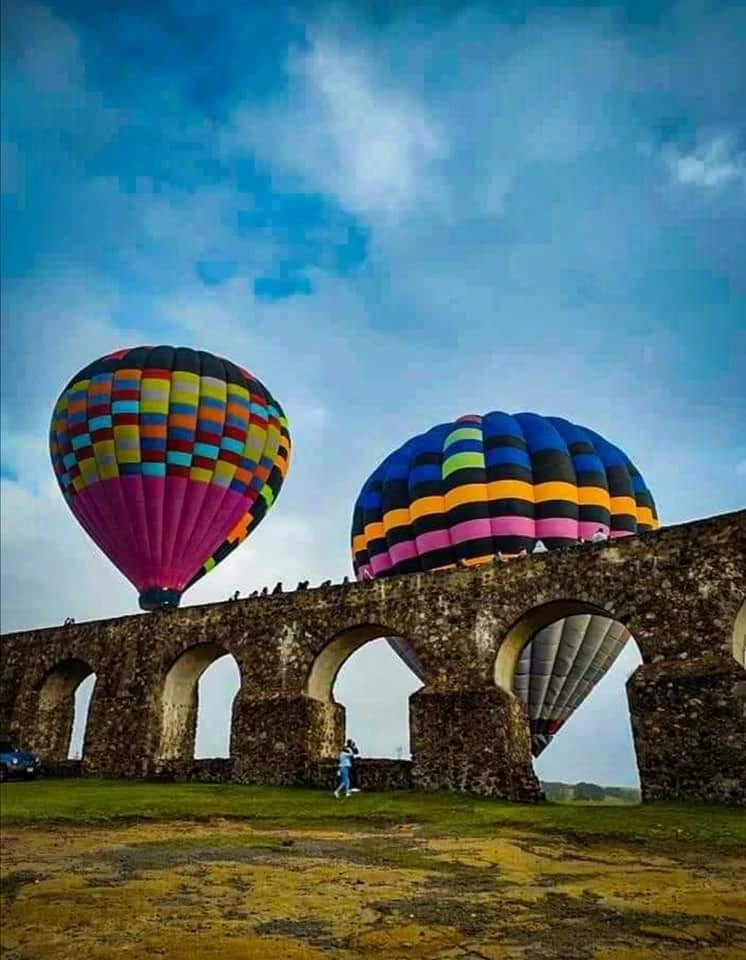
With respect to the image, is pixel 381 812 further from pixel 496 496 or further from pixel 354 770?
pixel 496 496

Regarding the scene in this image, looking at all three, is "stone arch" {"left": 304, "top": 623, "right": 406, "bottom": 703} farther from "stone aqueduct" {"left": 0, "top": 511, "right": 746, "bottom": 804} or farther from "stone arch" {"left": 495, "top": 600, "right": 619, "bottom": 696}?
"stone arch" {"left": 495, "top": 600, "right": 619, "bottom": 696}

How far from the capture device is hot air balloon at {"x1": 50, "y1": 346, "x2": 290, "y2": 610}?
1054 inches

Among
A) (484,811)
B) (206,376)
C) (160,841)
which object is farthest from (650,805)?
(206,376)

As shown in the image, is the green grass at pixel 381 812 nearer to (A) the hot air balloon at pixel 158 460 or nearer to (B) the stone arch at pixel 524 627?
(B) the stone arch at pixel 524 627

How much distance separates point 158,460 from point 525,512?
42.4ft

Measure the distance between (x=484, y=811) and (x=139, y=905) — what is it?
8.79m

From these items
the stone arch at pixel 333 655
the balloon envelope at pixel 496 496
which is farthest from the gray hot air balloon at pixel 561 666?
the stone arch at pixel 333 655

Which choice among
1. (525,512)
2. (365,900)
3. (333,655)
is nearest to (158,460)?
(333,655)

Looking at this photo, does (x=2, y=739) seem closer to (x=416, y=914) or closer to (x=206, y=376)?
(x=206, y=376)

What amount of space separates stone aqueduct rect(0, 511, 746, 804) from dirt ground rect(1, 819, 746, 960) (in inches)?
225

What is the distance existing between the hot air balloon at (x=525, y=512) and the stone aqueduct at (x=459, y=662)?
14.6 ft

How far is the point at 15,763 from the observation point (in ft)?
74.4

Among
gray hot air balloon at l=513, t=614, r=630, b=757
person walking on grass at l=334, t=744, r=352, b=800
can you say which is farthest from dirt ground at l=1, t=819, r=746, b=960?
gray hot air balloon at l=513, t=614, r=630, b=757

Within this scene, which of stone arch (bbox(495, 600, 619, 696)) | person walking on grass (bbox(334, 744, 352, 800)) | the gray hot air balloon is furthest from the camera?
the gray hot air balloon
